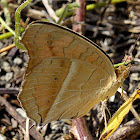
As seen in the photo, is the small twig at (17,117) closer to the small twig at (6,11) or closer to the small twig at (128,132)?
the small twig at (128,132)

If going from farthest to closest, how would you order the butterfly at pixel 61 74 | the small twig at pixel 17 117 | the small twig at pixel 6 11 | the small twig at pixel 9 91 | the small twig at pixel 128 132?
the small twig at pixel 6 11, the small twig at pixel 9 91, the small twig at pixel 17 117, the small twig at pixel 128 132, the butterfly at pixel 61 74

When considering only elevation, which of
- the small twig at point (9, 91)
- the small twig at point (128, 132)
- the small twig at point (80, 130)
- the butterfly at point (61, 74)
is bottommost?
the small twig at point (128, 132)

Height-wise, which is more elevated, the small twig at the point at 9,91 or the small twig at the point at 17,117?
the small twig at the point at 9,91

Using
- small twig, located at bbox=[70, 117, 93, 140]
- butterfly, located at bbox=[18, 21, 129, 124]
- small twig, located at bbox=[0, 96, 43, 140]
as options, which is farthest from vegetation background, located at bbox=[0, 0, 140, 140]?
butterfly, located at bbox=[18, 21, 129, 124]

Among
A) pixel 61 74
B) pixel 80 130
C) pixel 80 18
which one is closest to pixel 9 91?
pixel 80 130

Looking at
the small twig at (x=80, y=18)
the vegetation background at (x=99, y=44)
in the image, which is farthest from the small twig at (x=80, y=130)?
the small twig at (x=80, y=18)

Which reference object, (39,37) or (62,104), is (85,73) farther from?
(39,37)

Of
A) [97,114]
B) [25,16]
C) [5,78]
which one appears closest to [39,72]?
[97,114]

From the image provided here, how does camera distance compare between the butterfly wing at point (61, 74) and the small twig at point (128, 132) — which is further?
the small twig at point (128, 132)

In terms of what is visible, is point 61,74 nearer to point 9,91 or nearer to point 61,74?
point 61,74

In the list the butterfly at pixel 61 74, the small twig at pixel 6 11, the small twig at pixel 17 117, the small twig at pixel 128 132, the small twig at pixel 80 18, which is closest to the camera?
the butterfly at pixel 61 74
